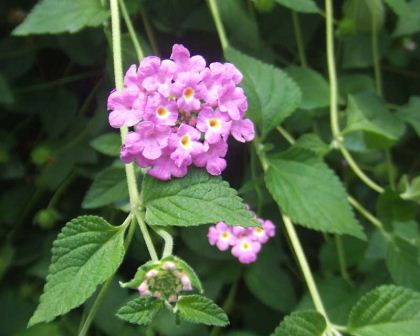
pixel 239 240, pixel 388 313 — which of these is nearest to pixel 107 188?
pixel 239 240

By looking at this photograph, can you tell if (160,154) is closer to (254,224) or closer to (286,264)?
(254,224)

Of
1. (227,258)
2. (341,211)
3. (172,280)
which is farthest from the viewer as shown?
(227,258)

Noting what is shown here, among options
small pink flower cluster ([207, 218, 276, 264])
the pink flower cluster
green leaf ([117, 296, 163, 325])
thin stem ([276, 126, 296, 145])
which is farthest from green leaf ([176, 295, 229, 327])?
thin stem ([276, 126, 296, 145])

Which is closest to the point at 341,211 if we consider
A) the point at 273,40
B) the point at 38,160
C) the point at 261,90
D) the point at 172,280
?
the point at 261,90

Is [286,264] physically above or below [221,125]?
below

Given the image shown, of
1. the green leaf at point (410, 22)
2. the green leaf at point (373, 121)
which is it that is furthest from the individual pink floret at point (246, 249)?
the green leaf at point (410, 22)

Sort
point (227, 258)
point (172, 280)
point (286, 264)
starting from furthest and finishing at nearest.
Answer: point (286, 264), point (227, 258), point (172, 280)

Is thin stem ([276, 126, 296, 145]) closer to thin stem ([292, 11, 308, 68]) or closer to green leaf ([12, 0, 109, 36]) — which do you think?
thin stem ([292, 11, 308, 68])
